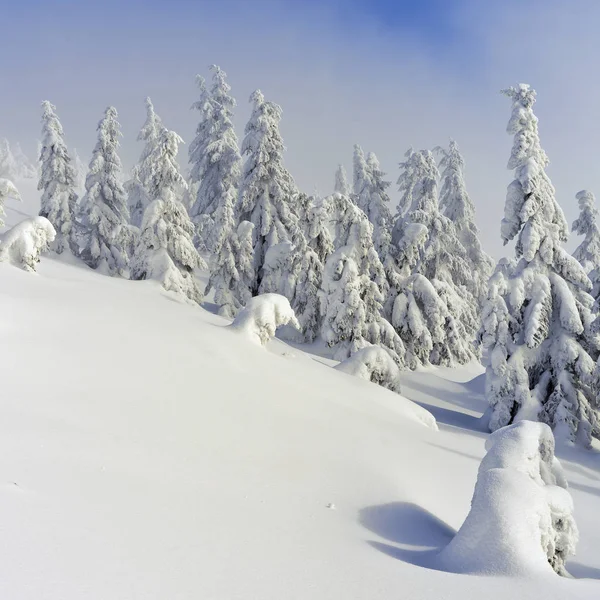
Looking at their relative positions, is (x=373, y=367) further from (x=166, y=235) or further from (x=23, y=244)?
(x=166, y=235)

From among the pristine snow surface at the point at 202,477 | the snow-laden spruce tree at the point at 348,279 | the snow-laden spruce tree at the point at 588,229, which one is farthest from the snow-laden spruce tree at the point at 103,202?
the snow-laden spruce tree at the point at 588,229

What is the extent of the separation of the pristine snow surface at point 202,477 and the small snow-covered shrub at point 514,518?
229mm

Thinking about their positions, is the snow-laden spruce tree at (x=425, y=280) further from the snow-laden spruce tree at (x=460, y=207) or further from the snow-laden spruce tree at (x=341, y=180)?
the snow-laden spruce tree at (x=341, y=180)

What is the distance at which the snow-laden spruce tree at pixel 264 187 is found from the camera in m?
29.2

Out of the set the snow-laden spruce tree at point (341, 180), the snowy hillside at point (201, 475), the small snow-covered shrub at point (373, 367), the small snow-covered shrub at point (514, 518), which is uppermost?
the snow-laden spruce tree at point (341, 180)

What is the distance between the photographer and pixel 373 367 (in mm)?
16984

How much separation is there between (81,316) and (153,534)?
7159mm

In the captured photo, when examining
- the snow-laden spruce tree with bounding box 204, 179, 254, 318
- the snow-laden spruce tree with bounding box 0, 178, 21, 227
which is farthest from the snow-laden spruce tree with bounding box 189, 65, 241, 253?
the snow-laden spruce tree with bounding box 0, 178, 21, 227

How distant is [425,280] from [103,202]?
20.9 meters

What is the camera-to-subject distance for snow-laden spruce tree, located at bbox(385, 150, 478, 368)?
28.0 metres

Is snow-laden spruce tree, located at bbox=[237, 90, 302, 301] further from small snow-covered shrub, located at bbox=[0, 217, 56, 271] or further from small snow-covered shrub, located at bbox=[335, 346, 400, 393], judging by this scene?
small snow-covered shrub, located at bbox=[0, 217, 56, 271]

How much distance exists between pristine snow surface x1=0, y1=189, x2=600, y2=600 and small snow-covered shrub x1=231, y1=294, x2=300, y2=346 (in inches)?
23.6

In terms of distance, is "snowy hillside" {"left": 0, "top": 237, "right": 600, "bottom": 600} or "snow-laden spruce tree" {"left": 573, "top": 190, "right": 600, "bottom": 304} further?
"snow-laden spruce tree" {"left": 573, "top": 190, "right": 600, "bottom": 304}

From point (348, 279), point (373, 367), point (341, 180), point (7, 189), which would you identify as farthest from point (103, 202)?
point (341, 180)
